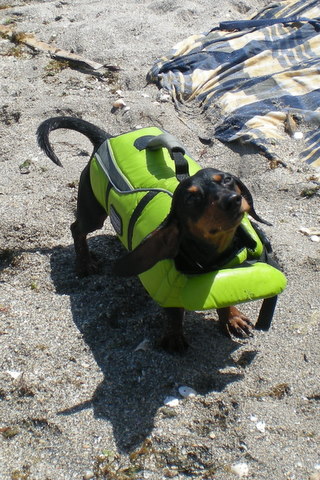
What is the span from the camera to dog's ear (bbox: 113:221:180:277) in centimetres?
299

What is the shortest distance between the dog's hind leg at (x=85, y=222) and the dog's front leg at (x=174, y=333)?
82 cm

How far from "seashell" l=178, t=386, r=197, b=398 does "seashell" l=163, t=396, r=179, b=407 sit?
0.15 ft

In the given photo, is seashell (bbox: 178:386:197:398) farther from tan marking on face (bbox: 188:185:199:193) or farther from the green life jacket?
tan marking on face (bbox: 188:185:199:193)

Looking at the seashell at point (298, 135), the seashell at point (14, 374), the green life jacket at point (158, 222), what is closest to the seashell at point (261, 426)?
the green life jacket at point (158, 222)

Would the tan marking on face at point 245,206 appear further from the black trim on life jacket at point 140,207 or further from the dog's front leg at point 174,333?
the dog's front leg at point 174,333

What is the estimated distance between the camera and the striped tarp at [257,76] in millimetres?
5383

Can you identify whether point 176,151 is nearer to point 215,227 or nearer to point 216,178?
point 216,178

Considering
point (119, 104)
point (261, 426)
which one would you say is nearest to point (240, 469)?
point (261, 426)

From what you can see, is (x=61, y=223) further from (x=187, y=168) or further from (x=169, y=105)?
(x=169, y=105)

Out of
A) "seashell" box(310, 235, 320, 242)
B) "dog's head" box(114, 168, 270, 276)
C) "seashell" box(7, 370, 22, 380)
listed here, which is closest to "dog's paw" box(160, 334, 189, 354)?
"dog's head" box(114, 168, 270, 276)

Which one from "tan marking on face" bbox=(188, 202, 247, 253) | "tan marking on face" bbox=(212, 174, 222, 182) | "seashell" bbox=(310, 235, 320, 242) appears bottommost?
"seashell" bbox=(310, 235, 320, 242)

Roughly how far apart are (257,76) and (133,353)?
10.9 ft

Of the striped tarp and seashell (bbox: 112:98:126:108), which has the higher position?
the striped tarp

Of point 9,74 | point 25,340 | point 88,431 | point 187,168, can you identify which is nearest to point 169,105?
point 9,74
